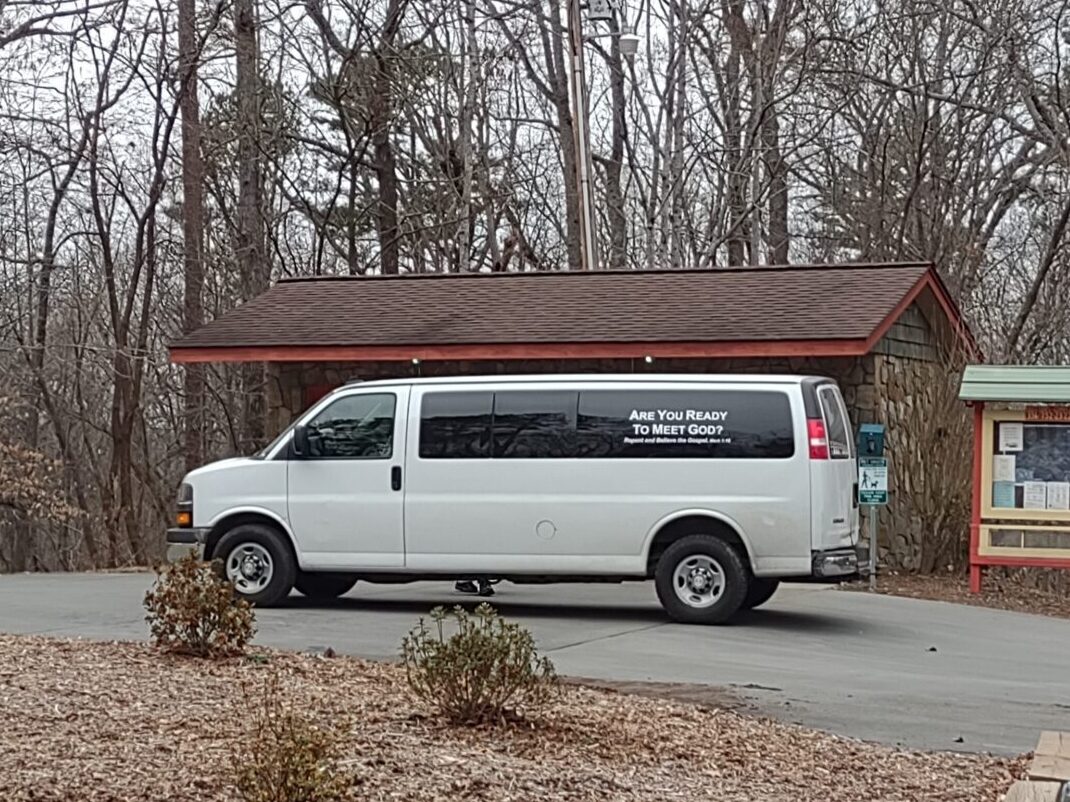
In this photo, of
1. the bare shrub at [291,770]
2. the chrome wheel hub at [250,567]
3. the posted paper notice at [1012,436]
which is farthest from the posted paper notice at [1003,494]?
the bare shrub at [291,770]

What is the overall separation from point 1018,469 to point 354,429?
6912 millimetres

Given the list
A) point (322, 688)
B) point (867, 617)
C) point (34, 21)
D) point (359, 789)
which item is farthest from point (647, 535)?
point (34, 21)

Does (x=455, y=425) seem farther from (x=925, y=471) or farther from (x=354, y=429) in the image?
(x=925, y=471)

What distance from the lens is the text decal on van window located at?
13188 millimetres

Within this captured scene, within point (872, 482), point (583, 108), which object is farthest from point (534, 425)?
point (583, 108)

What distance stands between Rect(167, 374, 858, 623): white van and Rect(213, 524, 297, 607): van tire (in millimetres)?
15

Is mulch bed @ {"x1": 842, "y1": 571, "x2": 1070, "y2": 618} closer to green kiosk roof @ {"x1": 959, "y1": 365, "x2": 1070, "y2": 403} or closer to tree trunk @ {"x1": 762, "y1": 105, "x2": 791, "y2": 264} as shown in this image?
green kiosk roof @ {"x1": 959, "y1": 365, "x2": 1070, "y2": 403}

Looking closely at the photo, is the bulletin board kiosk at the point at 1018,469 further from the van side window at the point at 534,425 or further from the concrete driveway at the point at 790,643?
the van side window at the point at 534,425

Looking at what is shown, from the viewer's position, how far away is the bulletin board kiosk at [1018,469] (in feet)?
53.2

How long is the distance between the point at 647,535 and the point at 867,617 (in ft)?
8.59

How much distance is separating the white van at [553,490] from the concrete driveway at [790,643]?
50 cm

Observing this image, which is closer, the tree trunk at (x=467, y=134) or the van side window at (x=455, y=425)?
the van side window at (x=455, y=425)

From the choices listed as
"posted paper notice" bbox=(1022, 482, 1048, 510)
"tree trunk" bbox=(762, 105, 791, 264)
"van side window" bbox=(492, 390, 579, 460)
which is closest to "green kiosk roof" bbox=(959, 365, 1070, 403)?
"posted paper notice" bbox=(1022, 482, 1048, 510)

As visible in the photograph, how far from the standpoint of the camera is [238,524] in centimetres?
1413
